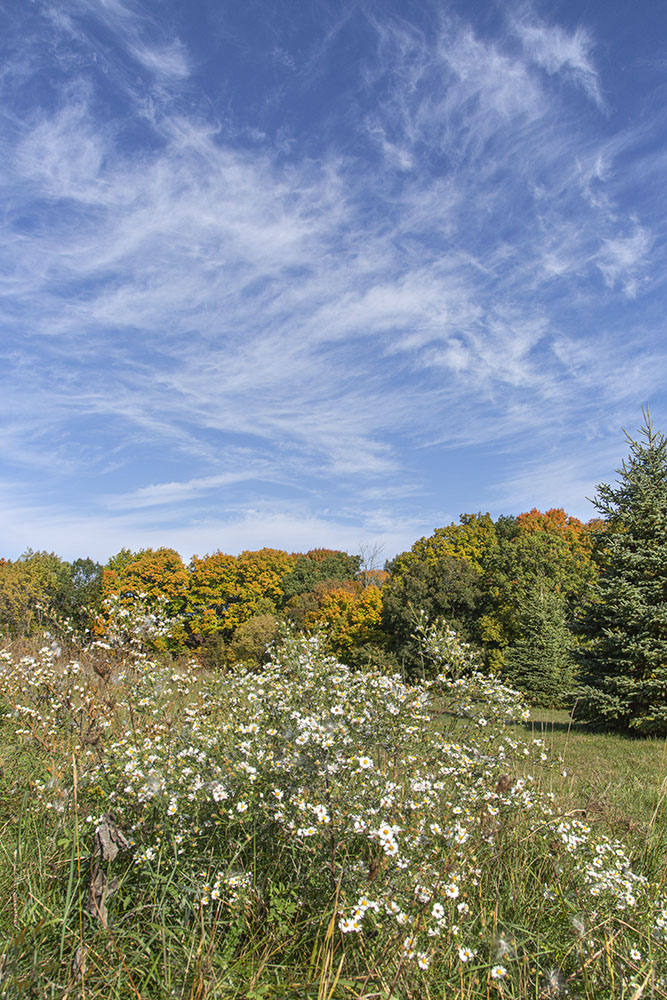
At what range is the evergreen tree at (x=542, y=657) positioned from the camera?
20062 mm

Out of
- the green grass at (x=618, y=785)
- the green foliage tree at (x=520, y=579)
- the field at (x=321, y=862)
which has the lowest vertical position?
the green grass at (x=618, y=785)

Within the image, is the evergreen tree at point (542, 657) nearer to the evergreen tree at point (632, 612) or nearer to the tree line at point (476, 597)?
the tree line at point (476, 597)

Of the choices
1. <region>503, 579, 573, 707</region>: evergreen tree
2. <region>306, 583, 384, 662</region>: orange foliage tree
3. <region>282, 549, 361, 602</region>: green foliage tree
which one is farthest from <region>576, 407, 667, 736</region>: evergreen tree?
<region>282, 549, 361, 602</region>: green foliage tree

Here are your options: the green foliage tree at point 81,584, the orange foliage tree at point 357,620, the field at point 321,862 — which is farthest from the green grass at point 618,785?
the green foliage tree at point 81,584

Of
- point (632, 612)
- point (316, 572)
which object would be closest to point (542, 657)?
point (632, 612)

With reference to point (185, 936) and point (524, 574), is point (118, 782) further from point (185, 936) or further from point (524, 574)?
point (524, 574)

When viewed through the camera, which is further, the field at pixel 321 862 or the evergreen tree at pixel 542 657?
the evergreen tree at pixel 542 657

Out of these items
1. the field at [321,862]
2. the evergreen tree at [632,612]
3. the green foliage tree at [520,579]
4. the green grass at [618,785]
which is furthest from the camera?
the green foliage tree at [520,579]

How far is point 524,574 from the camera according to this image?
25.6 m

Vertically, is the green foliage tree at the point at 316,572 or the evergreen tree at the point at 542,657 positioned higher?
the green foliage tree at the point at 316,572

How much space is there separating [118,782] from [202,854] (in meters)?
0.60

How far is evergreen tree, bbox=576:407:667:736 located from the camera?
476 inches

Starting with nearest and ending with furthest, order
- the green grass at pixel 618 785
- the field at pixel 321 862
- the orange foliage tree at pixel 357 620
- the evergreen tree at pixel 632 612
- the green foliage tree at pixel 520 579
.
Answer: the field at pixel 321 862 < the green grass at pixel 618 785 < the evergreen tree at pixel 632 612 < the green foliage tree at pixel 520 579 < the orange foliage tree at pixel 357 620

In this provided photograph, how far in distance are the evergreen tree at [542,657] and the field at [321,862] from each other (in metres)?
17.3
